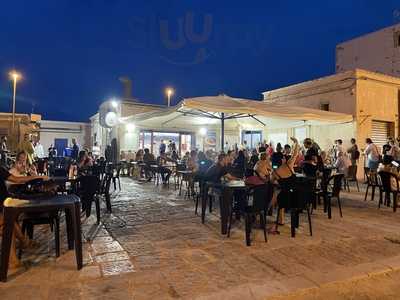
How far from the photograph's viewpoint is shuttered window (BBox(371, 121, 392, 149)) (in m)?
13.5

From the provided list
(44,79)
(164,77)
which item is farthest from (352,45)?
(44,79)

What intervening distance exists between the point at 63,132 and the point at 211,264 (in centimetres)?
2572

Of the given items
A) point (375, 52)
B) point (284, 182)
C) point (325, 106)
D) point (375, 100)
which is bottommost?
point (284, 182)

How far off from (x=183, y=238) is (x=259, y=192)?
1.31 meters

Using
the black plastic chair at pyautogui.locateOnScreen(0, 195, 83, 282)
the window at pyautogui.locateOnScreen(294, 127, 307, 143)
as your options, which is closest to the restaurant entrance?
the window at pyautogui.locateOnScreen(294, 127, 307, 143)

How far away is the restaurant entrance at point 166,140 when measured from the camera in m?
16.1

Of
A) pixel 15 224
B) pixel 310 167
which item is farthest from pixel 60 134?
pixel 15 224

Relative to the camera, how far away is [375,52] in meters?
19.2

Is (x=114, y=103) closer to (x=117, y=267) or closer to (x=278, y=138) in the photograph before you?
(x=278, y=138)

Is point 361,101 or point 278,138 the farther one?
point 278,138

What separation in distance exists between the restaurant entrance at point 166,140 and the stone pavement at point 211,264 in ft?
35.9

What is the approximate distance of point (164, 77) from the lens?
151ft

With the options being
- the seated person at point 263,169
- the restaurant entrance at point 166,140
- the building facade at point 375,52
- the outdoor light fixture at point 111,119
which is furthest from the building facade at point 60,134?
the seated person at point 263,169

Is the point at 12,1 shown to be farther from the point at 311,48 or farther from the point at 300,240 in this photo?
the point at 311,48
